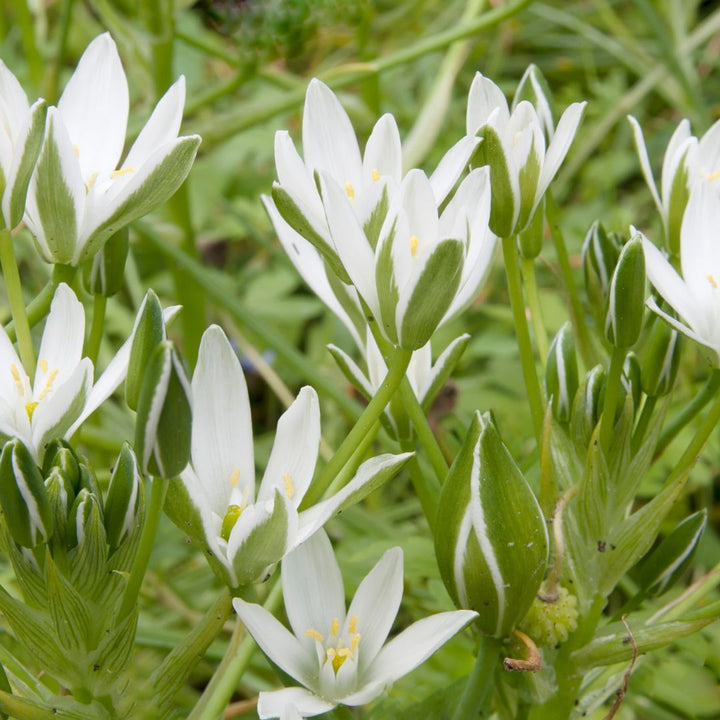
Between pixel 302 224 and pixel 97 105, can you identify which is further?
pixel 97 105

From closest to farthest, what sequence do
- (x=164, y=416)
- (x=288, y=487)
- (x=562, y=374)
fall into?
1. (x=164, y=416)
2. (x=288, y=487)
3. (x=562, y=374)

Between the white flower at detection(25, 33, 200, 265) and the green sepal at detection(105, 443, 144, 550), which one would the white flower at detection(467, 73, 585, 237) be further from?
the green sepal at detection(105, 443, 144, 550)

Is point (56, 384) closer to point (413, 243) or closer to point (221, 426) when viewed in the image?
point (221, 426)

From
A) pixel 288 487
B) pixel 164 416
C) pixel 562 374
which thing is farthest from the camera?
pixel 562 374

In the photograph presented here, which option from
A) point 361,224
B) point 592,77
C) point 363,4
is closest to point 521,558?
point 361,224

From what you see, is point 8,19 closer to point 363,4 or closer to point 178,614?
point 363,4

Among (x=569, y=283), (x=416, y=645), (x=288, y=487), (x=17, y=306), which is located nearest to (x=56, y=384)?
(x=17, y=306)

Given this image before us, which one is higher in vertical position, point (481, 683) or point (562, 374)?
point (562, 374)
